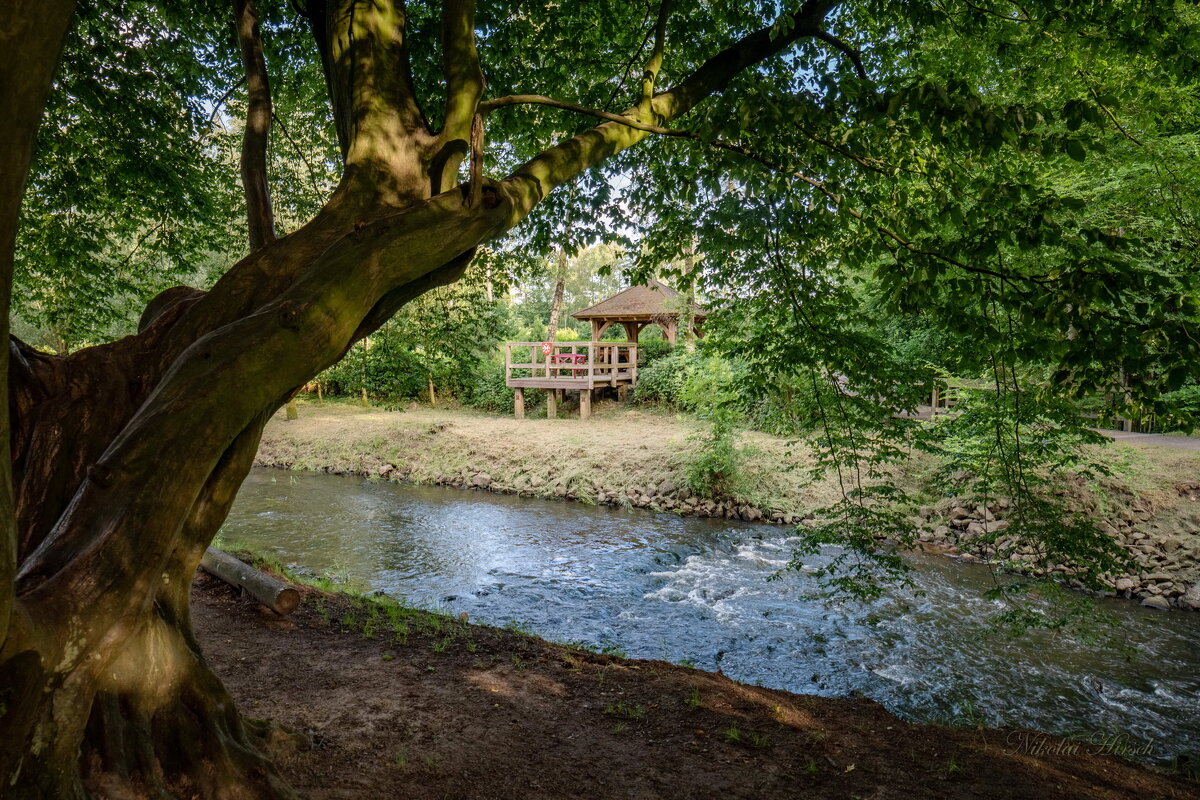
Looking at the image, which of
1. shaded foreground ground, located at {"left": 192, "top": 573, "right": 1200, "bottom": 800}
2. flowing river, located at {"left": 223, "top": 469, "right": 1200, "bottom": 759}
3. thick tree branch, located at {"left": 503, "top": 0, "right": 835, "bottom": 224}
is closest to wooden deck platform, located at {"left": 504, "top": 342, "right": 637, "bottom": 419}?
flowing river, located at {"left": 223, "top": 469, "right": 1200, "bottom": 759}

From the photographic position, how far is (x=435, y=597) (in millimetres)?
8078

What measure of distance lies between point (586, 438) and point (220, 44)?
37.7ft

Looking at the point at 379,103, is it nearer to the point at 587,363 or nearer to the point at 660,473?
the point at 660,473

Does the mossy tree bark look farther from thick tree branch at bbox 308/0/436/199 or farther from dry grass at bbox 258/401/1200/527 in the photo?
dry grass at bbox 258/401/1200/527

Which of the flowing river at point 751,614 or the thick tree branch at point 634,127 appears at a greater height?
the thick tree branch at point 634,127

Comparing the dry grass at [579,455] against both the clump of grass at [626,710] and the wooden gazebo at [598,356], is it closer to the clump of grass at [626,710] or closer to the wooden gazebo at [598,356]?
the wooden gazebo at [598,356]

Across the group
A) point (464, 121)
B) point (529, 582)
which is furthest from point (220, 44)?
point (529, 582)

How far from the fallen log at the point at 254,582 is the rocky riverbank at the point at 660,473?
564 centimetres

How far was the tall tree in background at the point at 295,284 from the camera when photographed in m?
1.83

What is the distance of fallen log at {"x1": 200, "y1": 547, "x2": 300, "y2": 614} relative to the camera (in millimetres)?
5672

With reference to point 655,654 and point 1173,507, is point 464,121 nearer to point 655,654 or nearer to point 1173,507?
point 655,654

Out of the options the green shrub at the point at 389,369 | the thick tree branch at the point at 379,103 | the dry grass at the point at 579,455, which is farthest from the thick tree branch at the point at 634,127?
the dry grass at the point at 579,455

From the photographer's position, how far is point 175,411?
2.04 metres

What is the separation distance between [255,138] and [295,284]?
1.55 m
